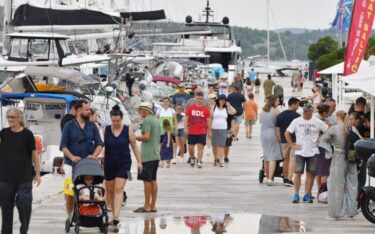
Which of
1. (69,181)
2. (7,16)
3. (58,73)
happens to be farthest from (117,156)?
(7,16)

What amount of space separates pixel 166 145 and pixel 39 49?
15.6 metres

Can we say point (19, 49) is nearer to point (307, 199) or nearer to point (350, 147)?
point (307, 199)

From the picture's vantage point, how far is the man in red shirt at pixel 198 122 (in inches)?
1053

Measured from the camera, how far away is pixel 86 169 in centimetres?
1645

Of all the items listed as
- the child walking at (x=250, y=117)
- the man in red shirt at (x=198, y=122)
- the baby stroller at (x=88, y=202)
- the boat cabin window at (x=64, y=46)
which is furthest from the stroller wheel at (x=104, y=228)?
the boat cabin window at (x=64, y=46)

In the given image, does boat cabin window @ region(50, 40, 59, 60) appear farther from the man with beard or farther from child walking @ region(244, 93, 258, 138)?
the man with beard

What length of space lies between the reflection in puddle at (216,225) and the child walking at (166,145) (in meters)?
7.81

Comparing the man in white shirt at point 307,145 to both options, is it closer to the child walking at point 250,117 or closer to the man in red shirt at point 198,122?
the man in red shirt at point 198,122

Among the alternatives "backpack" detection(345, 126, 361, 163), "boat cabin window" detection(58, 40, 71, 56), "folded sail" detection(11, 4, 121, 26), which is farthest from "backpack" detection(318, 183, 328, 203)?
"folded sail" detection(11, 4, 121, 26)

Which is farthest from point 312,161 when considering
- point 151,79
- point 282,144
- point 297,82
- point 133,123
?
point 297,82

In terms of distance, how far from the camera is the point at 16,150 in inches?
598

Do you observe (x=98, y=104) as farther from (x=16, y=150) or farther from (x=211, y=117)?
(x=16, y=150)

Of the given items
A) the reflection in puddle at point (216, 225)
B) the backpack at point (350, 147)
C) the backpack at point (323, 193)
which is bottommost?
the reflection in puddle at point (216, 225)

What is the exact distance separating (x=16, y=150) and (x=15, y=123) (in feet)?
1.08
